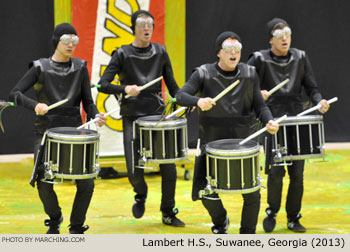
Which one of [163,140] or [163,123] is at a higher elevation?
[163,123]

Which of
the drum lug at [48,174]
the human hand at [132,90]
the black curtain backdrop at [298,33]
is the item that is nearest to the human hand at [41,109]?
the drum lug at [48,174]

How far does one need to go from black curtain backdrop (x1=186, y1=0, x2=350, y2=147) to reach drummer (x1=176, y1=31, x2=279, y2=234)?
3528 mm

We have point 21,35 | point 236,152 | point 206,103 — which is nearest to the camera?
point 236,152

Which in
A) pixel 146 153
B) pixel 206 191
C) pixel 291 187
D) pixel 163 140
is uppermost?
pixel 163 140

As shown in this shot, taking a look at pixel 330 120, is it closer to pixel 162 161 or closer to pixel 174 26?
pixel 174 26

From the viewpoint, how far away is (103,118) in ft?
16.4

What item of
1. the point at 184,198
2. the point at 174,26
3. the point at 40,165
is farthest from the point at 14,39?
the point at 40,165

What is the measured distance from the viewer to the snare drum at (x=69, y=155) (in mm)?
4719

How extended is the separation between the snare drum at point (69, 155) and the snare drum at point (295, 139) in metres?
1.32

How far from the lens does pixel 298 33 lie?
8398mm


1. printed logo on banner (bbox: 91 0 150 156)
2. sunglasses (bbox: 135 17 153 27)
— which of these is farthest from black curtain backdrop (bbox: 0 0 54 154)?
sunglasses (bbox: 135 17 153 27)

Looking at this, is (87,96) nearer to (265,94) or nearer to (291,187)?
(265,94)

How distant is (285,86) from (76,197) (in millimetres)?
1740

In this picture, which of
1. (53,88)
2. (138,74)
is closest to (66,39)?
(53,88)
